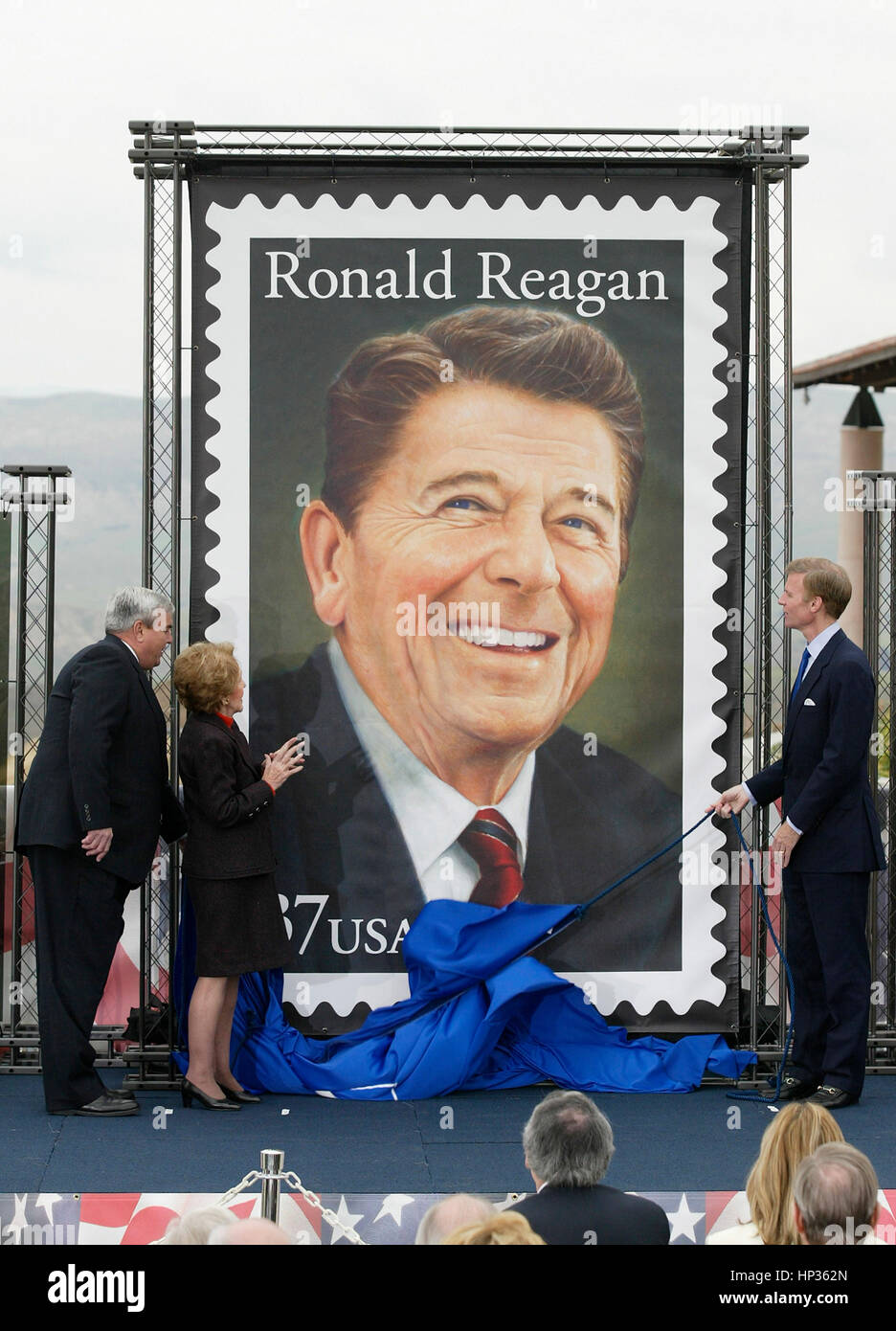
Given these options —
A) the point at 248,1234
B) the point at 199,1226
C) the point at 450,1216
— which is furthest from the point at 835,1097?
the point at 248,1234

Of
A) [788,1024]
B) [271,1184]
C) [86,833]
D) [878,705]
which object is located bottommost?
[788,1024]

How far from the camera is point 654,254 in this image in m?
5.33

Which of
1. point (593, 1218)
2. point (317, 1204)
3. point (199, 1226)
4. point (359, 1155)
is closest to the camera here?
point (199, 1226)

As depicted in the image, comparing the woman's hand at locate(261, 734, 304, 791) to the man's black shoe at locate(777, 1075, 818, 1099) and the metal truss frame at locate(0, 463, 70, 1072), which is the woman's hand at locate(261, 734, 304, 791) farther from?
the man's black shoe at locate(777, 1075, 818, 1099)

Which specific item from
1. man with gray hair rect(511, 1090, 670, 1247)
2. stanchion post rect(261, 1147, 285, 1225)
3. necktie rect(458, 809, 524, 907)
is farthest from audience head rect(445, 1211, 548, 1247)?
necktie rect(458, 809, 524, 907)

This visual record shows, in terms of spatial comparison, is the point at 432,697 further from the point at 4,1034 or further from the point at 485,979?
the point at 4,1034

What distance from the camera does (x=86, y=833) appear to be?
4582mm

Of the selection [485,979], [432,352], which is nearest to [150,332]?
[432,352]

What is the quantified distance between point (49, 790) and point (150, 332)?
1.61 metres

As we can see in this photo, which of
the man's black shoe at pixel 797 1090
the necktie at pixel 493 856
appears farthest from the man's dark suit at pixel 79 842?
the man's black shoe at pixel 797 1090

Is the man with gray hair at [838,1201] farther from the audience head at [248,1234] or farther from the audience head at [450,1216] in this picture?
the audience head at [248,1234]

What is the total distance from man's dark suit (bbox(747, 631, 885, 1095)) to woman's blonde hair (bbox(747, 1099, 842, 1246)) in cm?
232

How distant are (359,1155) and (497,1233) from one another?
2.49 m

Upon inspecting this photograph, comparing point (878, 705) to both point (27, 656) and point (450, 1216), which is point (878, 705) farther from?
point (450, 1216)
